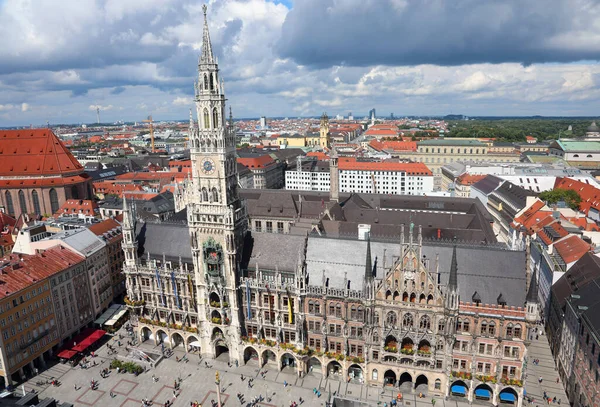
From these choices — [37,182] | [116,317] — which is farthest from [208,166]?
[37,182]

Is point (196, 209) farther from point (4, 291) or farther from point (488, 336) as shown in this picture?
point (488, 336)

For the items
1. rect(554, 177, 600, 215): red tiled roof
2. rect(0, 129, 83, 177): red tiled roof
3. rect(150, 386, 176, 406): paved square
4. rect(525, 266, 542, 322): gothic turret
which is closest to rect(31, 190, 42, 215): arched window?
rect(0, 129, 83, 177): red tiled roof

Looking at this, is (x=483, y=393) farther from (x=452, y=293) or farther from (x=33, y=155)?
(x=33, y=155)

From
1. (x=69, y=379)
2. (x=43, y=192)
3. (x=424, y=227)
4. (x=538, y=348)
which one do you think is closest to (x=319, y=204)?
(x=424, y=227)

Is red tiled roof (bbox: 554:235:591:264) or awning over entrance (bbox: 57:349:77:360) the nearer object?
awning over entrance (bbox: 57:349:77:360)

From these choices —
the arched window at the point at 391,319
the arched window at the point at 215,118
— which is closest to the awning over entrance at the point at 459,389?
the arched window at the point at 391,319

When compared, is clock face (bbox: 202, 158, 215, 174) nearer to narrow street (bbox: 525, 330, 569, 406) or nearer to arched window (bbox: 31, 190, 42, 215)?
narrow street (bbox: 525, 330, 569, 406)

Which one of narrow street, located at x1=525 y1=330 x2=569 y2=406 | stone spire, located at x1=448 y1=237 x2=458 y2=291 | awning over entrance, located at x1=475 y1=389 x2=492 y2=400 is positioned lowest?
narrow street, located at x1=525 y1=330 x2=569 y2=406

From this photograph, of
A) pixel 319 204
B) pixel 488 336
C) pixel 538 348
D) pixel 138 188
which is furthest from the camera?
pixel 138 188
